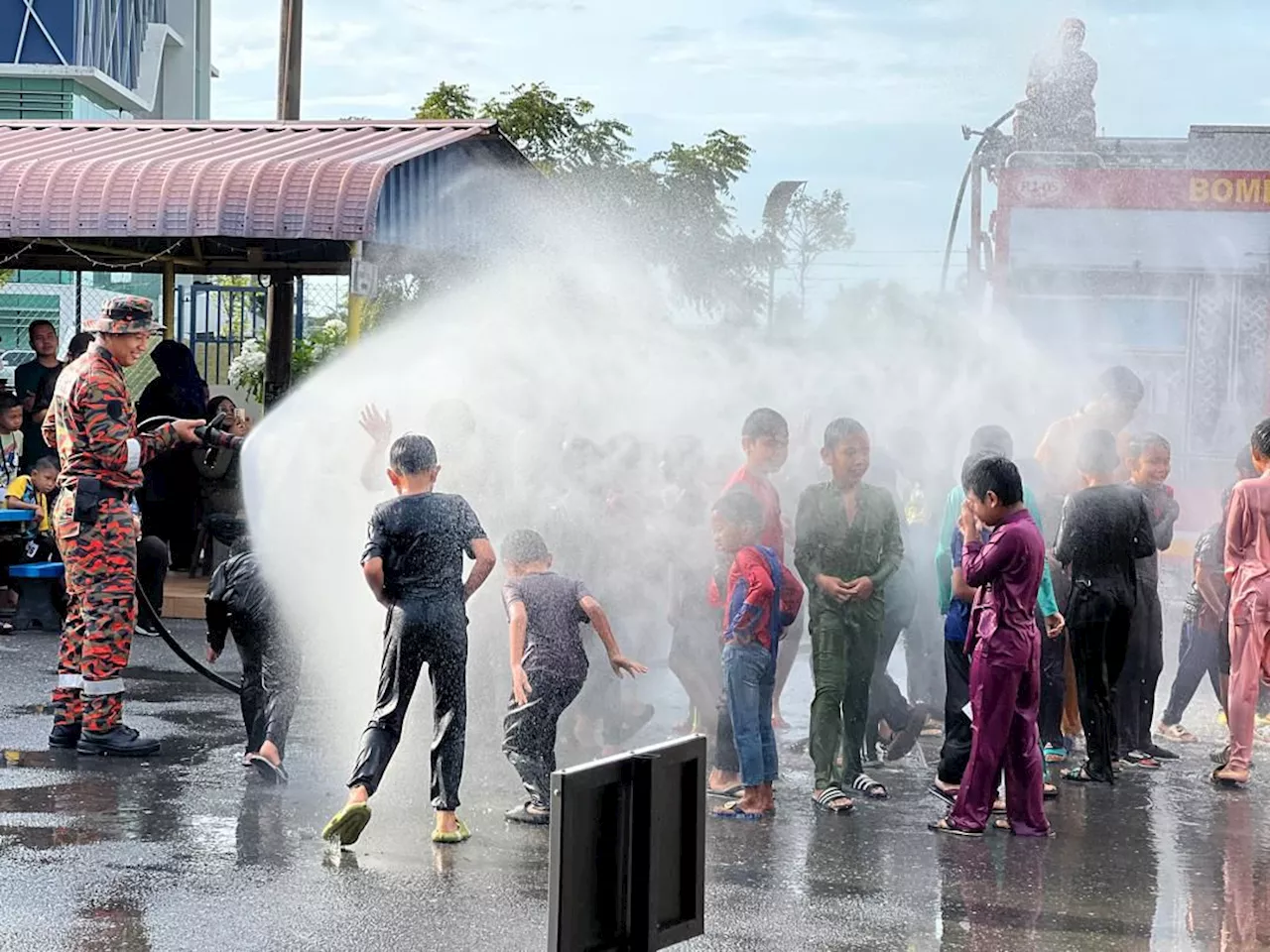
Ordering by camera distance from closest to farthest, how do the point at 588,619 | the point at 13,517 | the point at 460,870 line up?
the point at 460,870
the point at 588,619
the point at 13,517

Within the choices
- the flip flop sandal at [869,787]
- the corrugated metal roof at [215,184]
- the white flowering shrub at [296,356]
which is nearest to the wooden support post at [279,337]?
the white flowering shrub at [296,356]

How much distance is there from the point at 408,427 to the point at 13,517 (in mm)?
4073

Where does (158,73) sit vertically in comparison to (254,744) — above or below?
above

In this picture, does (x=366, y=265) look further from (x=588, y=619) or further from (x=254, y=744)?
(x=588, y=619)

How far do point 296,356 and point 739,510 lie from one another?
10.2 meters

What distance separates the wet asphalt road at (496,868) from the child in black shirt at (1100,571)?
0.30 meters

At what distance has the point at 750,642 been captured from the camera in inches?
275

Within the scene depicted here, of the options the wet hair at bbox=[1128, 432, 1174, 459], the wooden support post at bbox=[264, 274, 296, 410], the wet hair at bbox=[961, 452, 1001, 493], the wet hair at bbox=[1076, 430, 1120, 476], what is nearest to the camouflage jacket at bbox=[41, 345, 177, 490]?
the wet hair at bbox=[961, 452, 1001, 493]

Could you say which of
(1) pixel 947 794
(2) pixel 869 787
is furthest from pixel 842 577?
(1) pixel 947 794

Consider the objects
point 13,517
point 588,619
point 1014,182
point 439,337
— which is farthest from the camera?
point 1014,182

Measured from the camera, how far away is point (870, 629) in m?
7.25

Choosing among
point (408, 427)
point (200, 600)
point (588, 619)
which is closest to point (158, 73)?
point (200, 600)

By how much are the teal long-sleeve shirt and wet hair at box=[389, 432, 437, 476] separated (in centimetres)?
232

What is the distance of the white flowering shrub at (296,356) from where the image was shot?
51.4ft
